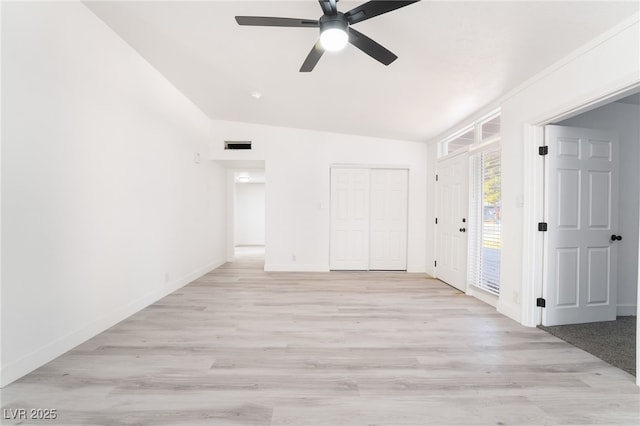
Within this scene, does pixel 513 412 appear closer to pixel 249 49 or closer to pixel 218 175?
pixel 249 49

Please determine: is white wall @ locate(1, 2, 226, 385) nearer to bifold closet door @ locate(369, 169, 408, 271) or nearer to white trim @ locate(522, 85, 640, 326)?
bifold closet door @ locate(369, 169, 408, 271)

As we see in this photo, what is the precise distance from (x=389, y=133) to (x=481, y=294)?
3.08 metres

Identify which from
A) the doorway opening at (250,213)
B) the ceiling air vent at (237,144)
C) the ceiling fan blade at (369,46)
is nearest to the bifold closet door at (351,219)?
the ceiling air vent at (237,144)

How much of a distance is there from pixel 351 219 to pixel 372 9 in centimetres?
398

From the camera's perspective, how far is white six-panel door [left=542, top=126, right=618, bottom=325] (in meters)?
2.78

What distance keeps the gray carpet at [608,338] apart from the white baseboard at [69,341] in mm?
4448

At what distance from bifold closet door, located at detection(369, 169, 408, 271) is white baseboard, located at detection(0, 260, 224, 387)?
3.87 metres

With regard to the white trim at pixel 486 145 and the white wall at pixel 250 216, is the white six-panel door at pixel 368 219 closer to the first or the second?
the white trim at pixel 486 145

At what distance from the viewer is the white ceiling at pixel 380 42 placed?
6.57 feet

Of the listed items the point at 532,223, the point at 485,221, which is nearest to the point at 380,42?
the point at 532,223

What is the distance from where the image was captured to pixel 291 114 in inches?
178

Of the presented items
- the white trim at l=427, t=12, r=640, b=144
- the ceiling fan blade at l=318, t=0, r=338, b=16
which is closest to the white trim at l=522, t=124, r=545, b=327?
the white trim at l=427, t=12, r=640, b=144

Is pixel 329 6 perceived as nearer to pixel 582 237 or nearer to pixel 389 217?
pixel 582 237

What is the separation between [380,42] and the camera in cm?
243
